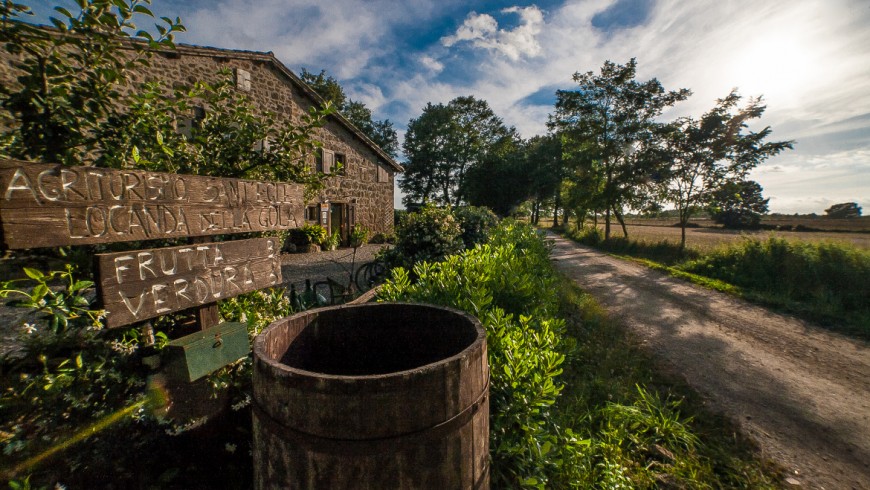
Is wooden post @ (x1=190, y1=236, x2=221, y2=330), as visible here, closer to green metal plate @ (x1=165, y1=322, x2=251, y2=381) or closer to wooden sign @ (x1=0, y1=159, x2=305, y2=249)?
green metal plate @ (x1=165, y1=322, x2=251, y2=381)

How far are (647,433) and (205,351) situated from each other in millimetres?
3641

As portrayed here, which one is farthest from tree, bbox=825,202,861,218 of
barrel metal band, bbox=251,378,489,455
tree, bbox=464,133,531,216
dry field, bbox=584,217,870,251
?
barrel metal band, bbox=251,378,489,455

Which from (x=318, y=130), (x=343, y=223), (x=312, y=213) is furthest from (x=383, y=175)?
(x=318, y=130)

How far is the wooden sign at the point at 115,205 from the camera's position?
Result: 1.34m

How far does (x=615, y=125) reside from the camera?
16.7 meters

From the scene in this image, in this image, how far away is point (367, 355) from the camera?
2.01m

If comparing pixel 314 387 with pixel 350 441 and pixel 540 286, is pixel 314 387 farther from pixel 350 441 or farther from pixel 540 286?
pixel 540 286

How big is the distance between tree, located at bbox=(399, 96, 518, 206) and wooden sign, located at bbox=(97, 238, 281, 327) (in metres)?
33.9

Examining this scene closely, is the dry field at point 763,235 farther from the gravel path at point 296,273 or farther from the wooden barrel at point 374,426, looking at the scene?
the gravel path at point 296,273

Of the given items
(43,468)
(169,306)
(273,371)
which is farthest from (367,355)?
(43,468)

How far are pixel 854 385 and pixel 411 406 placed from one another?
231 inches

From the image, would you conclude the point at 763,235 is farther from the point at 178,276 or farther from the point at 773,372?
the point at 178,276

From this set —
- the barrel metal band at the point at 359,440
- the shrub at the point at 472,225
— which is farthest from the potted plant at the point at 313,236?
the barrel metal band at the point at 359,440

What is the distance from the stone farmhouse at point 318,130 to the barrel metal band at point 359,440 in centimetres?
959
